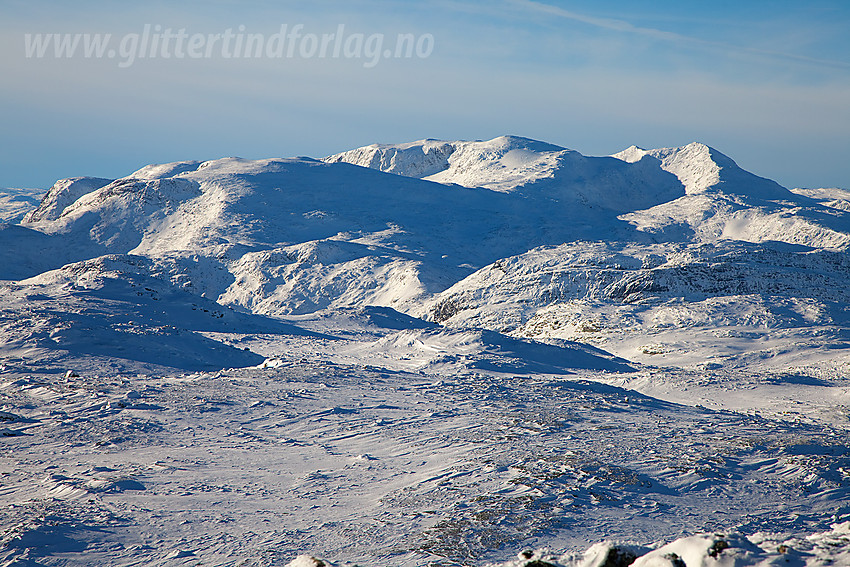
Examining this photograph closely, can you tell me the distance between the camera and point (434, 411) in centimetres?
1764

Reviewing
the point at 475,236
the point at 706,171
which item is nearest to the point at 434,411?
the point at 475,236

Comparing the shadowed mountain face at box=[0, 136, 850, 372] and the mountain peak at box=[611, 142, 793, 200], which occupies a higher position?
the mountain peak at box=[611, 142, 793, 200]

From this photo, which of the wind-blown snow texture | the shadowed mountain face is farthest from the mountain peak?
the wind-blown snow texture

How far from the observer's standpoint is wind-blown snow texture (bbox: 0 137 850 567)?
32.5 feet

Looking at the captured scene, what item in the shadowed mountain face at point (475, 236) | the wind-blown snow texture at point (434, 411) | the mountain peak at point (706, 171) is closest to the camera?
the wind-blown snow texture at point (434, 411)

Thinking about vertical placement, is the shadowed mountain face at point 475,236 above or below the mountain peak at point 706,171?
below

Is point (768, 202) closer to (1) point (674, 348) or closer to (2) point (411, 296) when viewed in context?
(2) point (411, 296)

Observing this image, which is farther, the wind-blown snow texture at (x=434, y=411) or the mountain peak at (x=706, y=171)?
the mountain peak at (x=706, y=171)

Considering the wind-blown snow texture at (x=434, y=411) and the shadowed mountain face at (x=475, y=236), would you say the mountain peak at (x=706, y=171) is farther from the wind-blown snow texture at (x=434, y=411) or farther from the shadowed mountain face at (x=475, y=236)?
the wind-blown snow texture at (x=434, y=411)

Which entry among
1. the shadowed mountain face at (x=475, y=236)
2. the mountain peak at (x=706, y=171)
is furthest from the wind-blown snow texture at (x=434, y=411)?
the mountain peak at (x=706, y=171)

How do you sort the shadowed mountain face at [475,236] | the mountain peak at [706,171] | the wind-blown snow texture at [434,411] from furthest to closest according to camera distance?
the mountain peak at [706,171] → the shadowed mountain face at [475,236] → the wind-blown snow texture at [434,411]

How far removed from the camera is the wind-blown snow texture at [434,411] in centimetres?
990

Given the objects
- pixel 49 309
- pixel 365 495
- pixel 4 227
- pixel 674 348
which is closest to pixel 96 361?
pixel 49 309

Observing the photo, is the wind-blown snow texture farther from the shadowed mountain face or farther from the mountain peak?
the mountain peak
